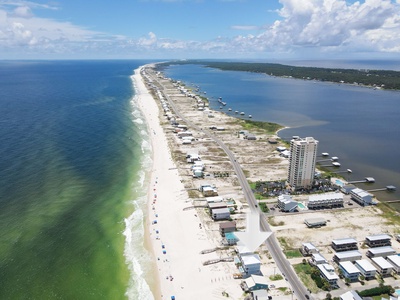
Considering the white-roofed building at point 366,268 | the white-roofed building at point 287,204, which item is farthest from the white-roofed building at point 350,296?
the white-roofed building at point 287,204

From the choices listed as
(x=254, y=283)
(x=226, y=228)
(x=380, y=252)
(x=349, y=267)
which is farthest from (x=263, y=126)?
(x=254, y=283)

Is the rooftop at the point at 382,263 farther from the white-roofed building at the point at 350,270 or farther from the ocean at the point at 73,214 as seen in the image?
the ocean at the point at 73,214

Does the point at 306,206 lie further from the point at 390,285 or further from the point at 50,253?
the point at 50,253

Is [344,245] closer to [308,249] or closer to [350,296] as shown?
[308,249]

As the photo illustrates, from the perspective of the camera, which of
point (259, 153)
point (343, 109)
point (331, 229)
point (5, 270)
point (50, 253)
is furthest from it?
point (343, 109)

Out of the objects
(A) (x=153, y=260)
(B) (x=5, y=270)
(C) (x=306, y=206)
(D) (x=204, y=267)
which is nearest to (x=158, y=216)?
(A) (x=153, y=260)

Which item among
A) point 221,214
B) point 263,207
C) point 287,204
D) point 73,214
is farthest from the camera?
point 263,207
